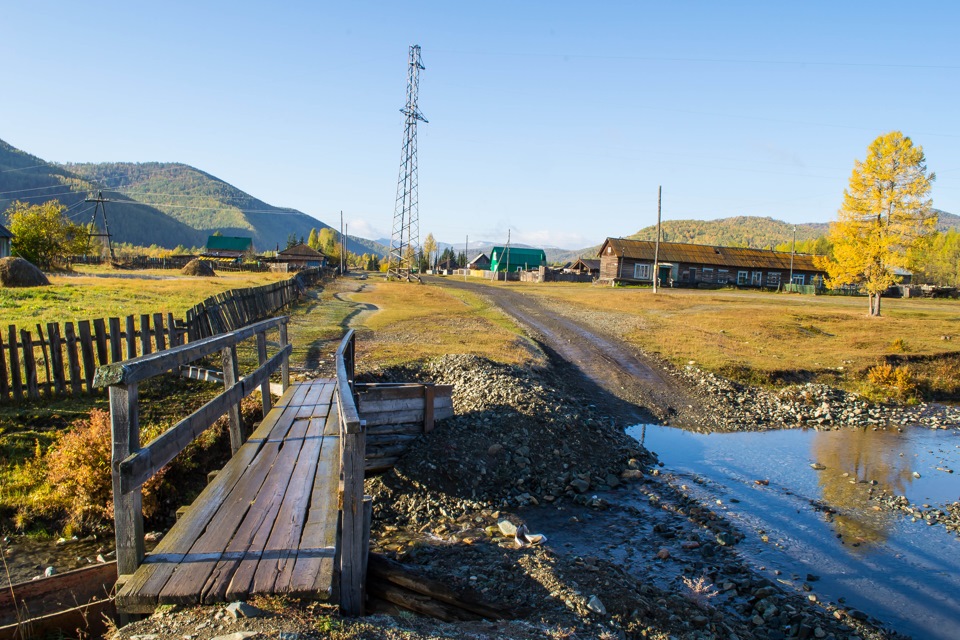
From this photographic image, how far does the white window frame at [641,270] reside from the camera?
63.6 meters

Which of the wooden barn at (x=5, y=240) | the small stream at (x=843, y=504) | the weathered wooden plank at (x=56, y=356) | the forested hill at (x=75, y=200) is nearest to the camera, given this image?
the small stream at (x=843, y=504)

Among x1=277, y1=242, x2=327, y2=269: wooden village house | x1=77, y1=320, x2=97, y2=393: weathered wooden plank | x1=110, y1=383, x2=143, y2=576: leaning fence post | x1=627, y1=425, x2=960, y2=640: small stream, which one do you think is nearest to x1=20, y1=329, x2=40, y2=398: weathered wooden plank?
x1=77, y1=320, x2=97, y2=393: weathered wooden plank

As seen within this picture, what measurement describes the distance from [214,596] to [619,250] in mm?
62630

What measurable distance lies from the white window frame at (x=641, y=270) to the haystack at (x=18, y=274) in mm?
52115

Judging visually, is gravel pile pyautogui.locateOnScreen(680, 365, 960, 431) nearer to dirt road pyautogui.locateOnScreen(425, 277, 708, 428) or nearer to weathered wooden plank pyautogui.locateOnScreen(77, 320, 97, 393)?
dirt road pyautogui.locateOnScreen(425, 277, 708, 428)

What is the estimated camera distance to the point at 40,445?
8242 millimetres

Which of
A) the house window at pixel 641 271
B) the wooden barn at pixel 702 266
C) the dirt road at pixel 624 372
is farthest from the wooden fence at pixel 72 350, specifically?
the house window at pixel 641 271

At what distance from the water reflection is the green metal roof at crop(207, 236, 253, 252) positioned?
11078 cm

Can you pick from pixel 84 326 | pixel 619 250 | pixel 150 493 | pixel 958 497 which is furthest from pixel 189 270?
pixel 958 497

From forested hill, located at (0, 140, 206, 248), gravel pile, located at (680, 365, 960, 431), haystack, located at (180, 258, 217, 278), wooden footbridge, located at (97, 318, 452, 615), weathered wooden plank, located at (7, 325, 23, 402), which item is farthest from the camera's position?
forested hill, located at (0, 140, 206, 248)

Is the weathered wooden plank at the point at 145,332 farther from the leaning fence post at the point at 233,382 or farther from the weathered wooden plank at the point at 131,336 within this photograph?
the leaning fence post at the point at 233,382

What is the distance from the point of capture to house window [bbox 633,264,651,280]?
209 ft

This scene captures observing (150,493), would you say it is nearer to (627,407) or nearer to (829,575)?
(829,575)

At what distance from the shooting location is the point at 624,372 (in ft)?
58.5
